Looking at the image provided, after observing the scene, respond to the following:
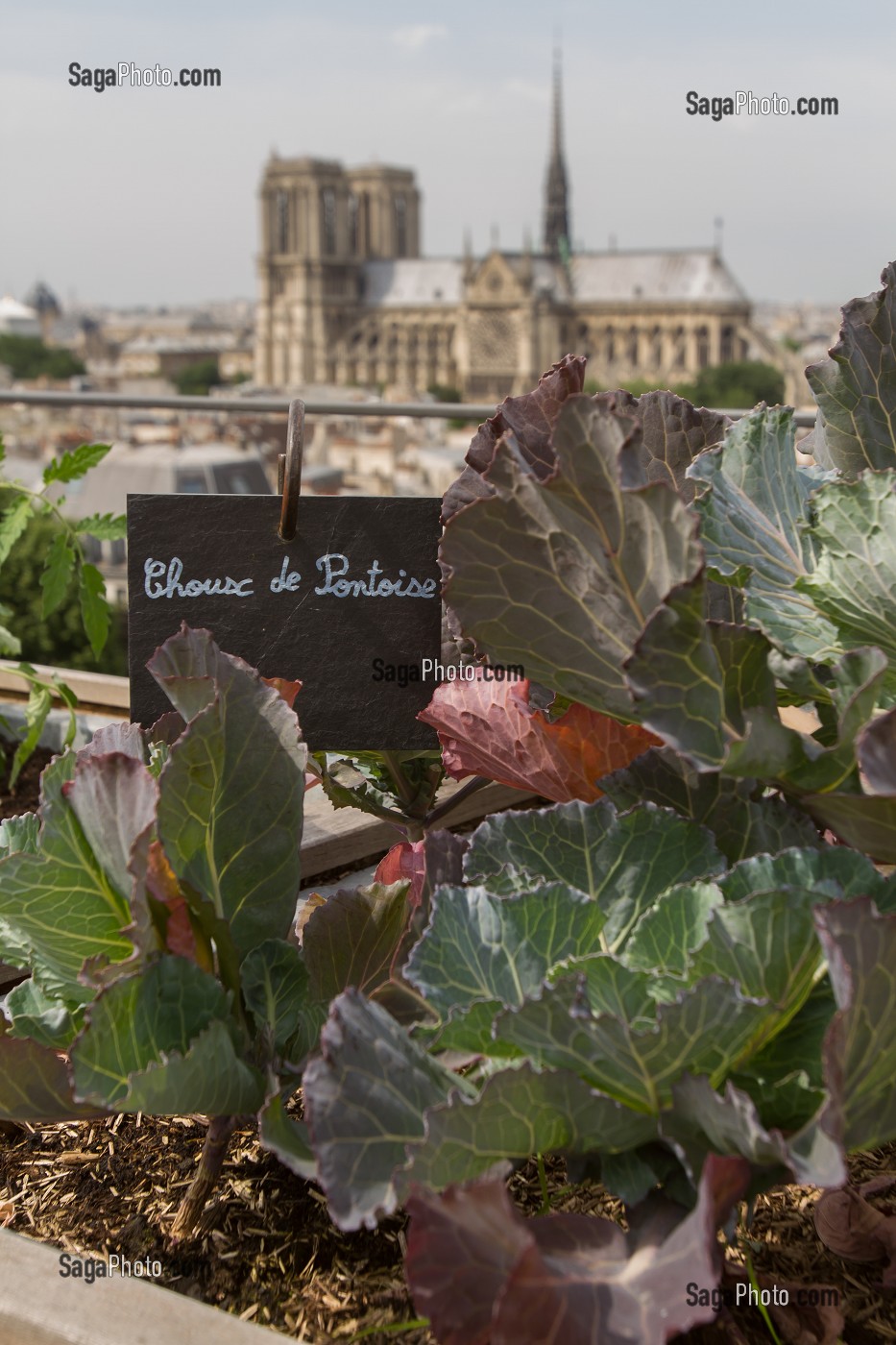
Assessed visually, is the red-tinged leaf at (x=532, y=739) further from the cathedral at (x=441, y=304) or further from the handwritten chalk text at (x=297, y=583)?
the cathedral at (x=441, y=304)

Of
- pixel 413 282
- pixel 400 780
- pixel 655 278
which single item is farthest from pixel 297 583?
pixel 413 282

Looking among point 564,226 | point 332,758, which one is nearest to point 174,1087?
point 332,758

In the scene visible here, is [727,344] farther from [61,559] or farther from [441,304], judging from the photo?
[61,559]

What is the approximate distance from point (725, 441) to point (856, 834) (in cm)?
24

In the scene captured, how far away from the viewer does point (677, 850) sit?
0.72 metres

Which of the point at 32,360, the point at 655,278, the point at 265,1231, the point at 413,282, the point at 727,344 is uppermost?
the point at 413,282

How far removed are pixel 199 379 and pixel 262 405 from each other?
6334 cm

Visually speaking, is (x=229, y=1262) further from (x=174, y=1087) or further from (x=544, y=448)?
(x=544, y=448)

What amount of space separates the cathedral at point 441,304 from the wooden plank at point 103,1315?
56.2 meters

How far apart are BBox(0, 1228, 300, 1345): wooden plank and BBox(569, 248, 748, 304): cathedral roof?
59121mm

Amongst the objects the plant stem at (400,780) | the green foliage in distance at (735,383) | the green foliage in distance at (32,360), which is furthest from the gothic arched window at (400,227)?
the plant stem at (400,780)

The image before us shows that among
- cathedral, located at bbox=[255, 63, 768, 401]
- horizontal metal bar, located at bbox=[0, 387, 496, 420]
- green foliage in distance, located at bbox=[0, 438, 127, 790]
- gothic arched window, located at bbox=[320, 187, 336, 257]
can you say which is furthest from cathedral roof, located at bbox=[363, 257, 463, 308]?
green foliage in distance, located at bbox=[0, 438, 127, 790]

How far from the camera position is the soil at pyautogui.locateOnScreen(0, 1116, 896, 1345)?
2.37ft

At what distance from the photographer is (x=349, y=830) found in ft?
4.40
